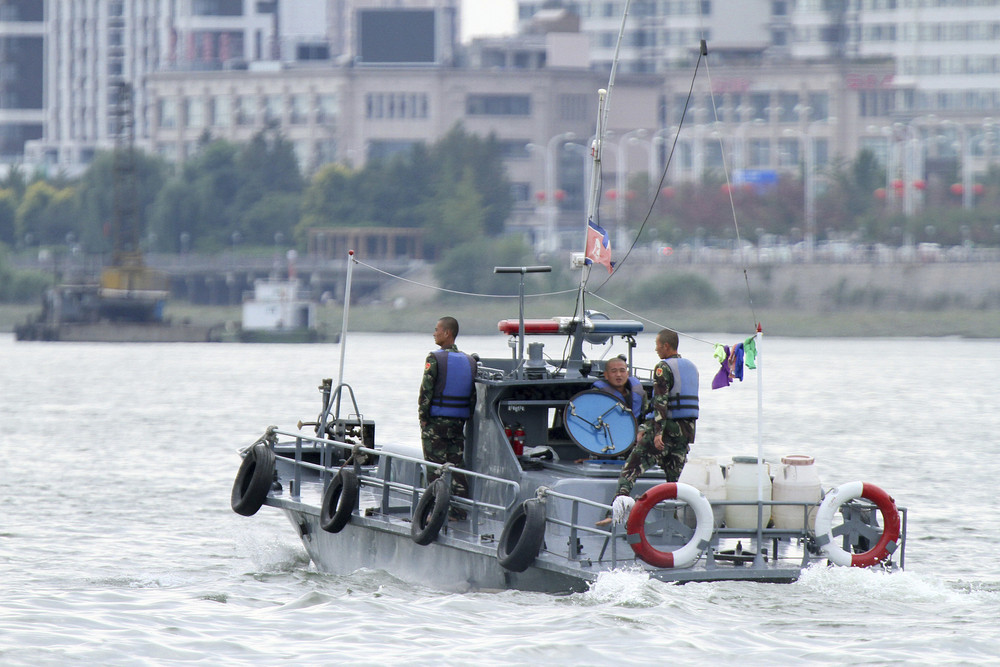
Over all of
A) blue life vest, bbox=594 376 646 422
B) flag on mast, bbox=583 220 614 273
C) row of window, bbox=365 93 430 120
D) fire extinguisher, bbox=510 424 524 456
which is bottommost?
fire extinguisher, bbox=510 424 524 456

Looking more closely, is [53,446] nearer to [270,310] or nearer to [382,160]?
[270,310]

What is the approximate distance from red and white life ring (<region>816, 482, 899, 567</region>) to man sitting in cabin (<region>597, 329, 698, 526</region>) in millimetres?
1419

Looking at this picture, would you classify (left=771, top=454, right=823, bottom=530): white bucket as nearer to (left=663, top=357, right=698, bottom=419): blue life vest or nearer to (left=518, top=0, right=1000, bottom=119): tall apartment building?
(left=663, top=357, right=698, bottom=419): blue life vest

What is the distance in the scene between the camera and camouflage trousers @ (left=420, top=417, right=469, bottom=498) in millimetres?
16453

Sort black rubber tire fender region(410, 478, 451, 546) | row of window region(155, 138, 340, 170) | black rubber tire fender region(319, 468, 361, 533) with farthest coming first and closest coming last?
row of window region(155, 138, 340, 170) → black rubber tire fender region(319, 468, 361, 533) → black rubber tire fender region(410, 478, 451, 546)

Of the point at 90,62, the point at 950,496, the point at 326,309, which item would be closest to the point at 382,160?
the point at 326,309

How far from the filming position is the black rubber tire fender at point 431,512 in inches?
607

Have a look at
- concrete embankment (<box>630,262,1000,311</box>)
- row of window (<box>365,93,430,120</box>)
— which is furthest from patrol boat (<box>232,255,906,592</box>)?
row of window (<box>365,93,430,120</box>)

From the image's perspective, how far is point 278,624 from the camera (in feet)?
52.5

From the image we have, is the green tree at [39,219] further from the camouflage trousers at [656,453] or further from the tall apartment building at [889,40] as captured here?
the camouflage trousers at [656,453]

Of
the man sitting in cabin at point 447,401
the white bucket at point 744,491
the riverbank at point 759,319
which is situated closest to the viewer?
the white bucket at point 744,491

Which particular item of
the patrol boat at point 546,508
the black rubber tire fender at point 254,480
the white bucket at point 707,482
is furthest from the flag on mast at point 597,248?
the black rubber tire fender at point 254,480

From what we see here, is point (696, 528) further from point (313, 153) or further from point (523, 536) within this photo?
point (313, 153)

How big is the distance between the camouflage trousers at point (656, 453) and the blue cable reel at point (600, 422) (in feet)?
2.35
